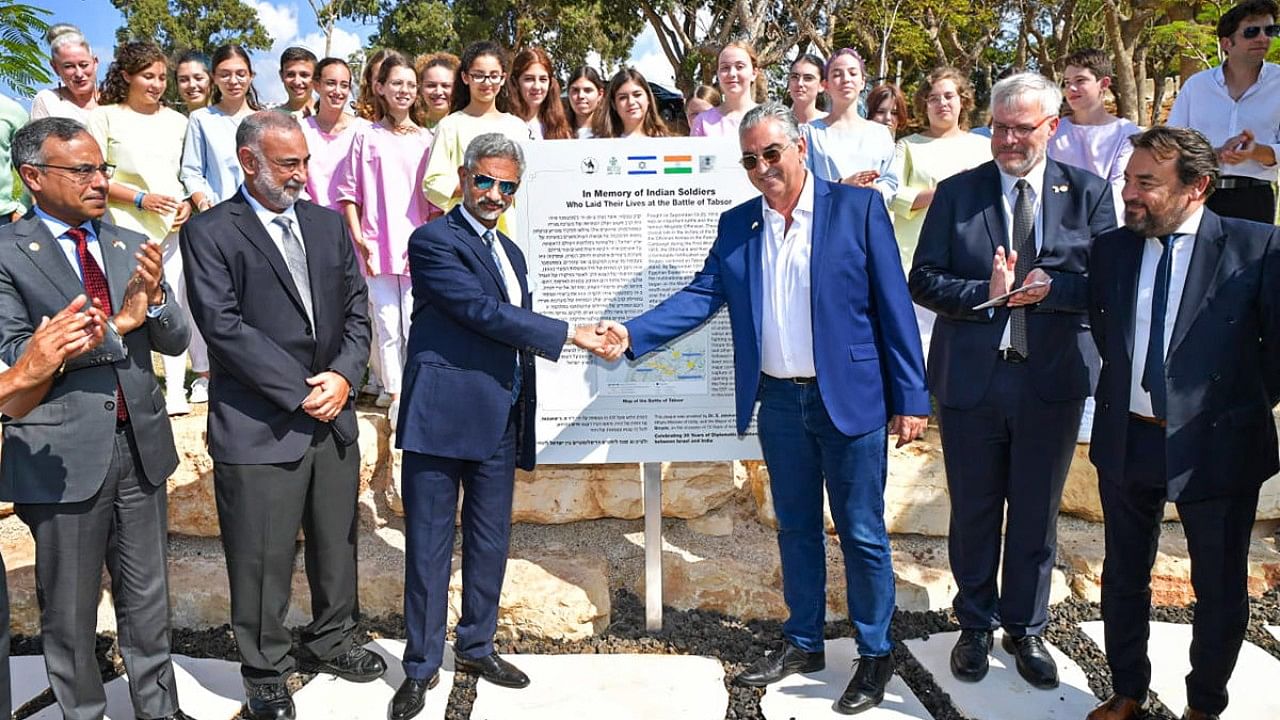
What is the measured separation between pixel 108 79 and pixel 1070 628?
555 cm

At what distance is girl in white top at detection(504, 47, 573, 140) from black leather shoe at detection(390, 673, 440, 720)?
2.94 meters

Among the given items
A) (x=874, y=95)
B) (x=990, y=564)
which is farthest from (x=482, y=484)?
(x=874, y=95)

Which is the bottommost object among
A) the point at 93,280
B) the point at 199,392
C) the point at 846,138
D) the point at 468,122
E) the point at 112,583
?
the point at 112,583

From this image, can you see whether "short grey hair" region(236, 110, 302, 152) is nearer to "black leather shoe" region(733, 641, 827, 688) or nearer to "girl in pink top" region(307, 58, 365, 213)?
"girl in pink top" region(307, 58, 365, 213)

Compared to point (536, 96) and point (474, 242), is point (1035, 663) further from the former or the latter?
point (536, 96)

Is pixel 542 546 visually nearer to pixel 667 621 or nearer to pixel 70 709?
pixel 667 621

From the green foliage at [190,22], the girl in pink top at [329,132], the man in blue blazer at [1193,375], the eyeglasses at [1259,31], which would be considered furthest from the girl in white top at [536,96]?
the green foliage at [190,22]

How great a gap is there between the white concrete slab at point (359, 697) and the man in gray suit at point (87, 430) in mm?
529

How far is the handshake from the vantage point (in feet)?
13.0

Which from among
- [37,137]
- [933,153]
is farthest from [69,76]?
[933,153]

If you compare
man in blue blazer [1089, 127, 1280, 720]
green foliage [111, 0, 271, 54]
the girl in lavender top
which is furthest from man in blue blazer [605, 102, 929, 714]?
green foliage [111, 0, 271, 54]

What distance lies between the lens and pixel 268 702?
3699mm

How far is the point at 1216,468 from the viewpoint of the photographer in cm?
322

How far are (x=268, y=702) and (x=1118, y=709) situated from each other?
10.3ft
